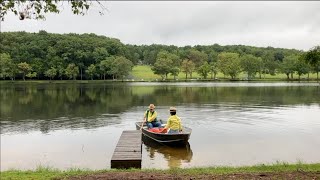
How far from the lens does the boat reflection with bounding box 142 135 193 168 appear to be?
18.8m

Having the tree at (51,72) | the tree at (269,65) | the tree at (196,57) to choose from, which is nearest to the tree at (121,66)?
the tree at (51,72)

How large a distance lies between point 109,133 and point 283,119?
1518 centimetres

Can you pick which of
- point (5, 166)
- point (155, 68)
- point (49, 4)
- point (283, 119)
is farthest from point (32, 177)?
point (155, 68)

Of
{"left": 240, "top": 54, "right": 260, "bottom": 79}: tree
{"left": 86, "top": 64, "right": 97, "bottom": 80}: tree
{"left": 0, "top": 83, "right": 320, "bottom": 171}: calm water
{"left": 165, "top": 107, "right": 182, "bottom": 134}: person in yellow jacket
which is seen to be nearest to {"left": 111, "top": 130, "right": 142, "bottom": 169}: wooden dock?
{"left": 0, "top": 83, "right": 320, "bottom": 171}: calm water

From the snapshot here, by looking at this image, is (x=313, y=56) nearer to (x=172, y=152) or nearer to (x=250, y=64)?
(x=172, y=152)

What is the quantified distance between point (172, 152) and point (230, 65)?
122312mm

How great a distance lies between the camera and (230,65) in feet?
459

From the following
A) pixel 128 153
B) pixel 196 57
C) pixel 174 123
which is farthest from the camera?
pixel 196 57

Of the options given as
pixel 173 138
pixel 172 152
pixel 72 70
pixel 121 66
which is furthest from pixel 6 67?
pixel 172 152

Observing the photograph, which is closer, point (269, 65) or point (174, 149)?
point (174, 149)

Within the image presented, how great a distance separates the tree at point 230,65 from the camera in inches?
5497

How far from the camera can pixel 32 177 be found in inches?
474

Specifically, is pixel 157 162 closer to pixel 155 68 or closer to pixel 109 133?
pixel 109 133

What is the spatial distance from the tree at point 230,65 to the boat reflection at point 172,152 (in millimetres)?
119427
